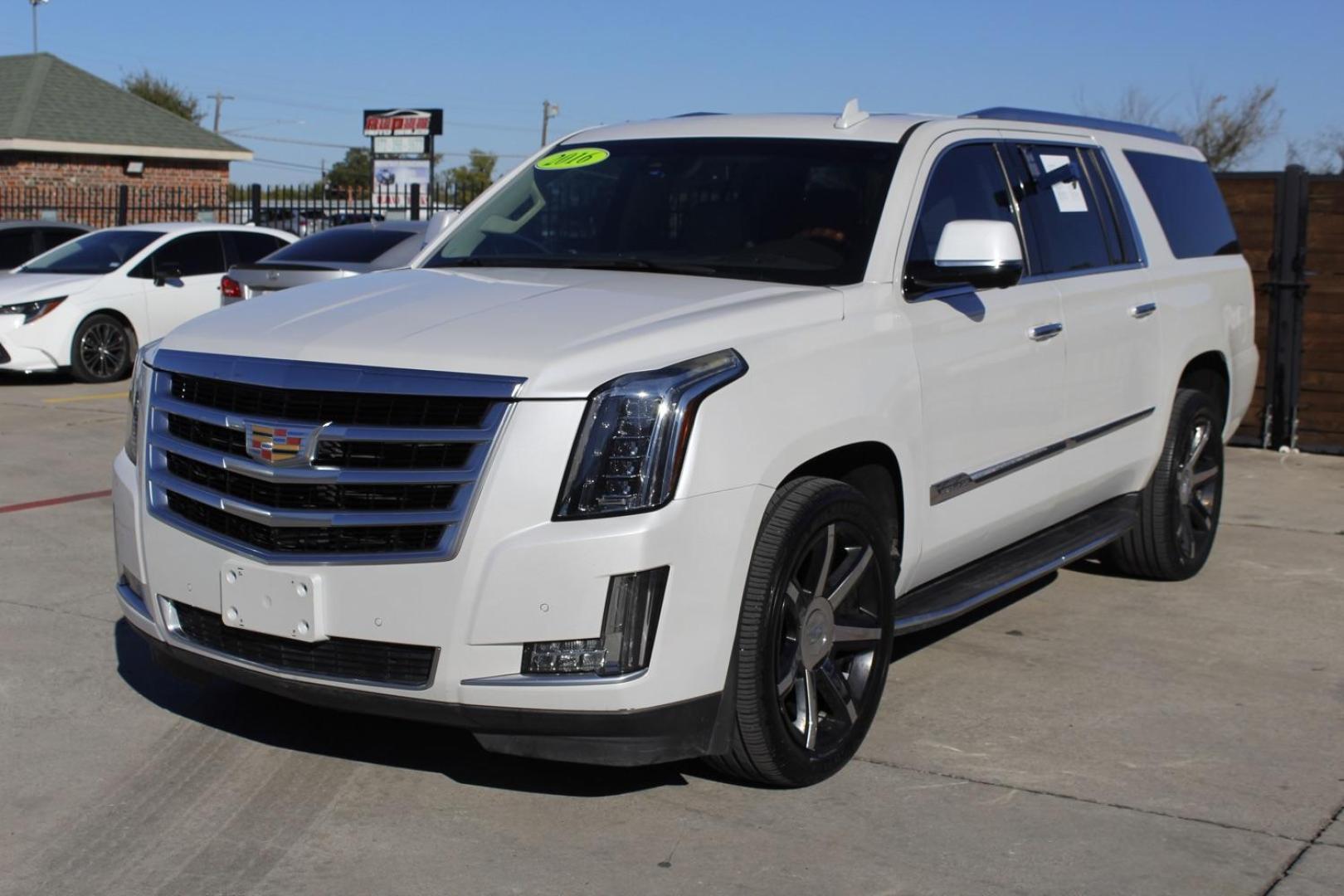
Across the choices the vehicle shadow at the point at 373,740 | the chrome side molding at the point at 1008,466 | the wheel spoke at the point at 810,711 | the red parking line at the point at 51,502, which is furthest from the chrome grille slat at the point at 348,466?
the red parking line at the point at 51,502

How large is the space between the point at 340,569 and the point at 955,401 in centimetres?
210

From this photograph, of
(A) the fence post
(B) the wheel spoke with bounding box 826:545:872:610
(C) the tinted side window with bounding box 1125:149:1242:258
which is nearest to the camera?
(B) the wheel spoke with bounding box 826:545:872:610

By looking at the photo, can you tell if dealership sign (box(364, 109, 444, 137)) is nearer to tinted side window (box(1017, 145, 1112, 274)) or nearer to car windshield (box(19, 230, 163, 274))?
car windshield (box(19, 230, 163, 274))

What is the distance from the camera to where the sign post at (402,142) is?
1508 inches

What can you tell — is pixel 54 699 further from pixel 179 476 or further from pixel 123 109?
pixel 123 109

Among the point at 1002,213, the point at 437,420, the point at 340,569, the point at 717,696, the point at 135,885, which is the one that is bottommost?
the point at 135,885

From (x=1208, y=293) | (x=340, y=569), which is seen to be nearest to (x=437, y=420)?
(x=340, y=569)

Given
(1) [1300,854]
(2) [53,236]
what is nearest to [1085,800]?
(1) [1300,854]

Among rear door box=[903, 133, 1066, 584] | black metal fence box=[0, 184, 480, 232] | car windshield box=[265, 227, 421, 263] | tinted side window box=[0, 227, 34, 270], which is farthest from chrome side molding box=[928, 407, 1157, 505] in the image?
black metal fence box=[0, 184, 480, 232]

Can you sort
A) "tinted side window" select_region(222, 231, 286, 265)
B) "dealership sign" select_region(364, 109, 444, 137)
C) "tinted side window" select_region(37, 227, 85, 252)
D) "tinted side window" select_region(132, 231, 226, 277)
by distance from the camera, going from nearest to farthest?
"tinted side window" select_region(132, 231, 226, 277), "tinted side window" select_region(222, 231, 286, 265), "tinted side window" select_region(37, 227, 85, 252), "dealership sign" select_region(364, 109, 444, 137)

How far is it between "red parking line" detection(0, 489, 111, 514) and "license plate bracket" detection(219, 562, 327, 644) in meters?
4.70

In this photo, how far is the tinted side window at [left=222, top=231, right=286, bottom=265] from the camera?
16.2m

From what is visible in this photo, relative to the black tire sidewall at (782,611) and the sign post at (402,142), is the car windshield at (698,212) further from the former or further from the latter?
the sign post at (402,142)

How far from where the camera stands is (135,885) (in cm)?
383
